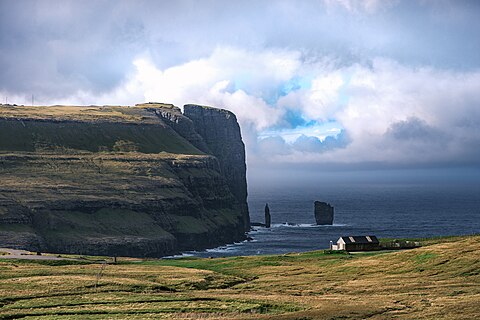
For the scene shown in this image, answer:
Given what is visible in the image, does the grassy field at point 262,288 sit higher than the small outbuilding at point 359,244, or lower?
lower

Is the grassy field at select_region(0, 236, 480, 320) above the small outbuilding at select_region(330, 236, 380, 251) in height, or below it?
below

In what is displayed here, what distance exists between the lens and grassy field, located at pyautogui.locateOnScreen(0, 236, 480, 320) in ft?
175

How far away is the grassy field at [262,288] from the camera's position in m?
53.3

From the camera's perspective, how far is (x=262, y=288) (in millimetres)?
69875

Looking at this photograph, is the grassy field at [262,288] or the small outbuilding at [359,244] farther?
the small outbuilding at [359,244]

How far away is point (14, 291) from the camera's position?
213ft

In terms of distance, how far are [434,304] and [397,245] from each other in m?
58.7

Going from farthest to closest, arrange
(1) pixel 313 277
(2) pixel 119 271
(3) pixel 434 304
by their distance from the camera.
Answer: (2) pixel 119 271, (1) pixel 313 277, (3) pixel 434 304

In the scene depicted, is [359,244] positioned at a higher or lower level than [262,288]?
higher

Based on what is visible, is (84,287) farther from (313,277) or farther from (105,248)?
(105,248)

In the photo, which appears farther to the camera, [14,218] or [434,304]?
[14,218]

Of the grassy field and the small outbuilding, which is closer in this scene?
the grassy field

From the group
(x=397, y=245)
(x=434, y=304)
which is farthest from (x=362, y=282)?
(x=397, y=245)

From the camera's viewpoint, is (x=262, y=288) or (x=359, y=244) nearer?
(x=262, y=288)
